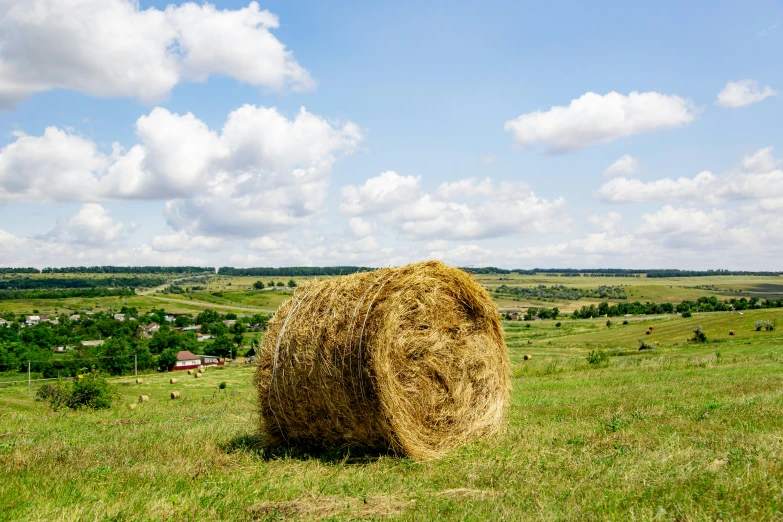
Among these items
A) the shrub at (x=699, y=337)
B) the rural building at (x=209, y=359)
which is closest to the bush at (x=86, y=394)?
the shrub at (x=699, y=337)

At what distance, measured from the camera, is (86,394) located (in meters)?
23.8

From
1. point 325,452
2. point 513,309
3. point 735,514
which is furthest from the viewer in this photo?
point 513,309

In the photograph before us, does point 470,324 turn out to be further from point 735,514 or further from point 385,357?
point 735,514

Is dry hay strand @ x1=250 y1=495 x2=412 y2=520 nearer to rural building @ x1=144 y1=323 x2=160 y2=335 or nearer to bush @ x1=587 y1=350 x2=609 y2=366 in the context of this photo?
bush @ x1=587 y1=350 x2=609 y2=366

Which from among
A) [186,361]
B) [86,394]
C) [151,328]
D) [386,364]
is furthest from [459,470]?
[151,328]

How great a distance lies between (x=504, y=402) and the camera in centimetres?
1162

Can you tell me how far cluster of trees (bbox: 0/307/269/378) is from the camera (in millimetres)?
69188

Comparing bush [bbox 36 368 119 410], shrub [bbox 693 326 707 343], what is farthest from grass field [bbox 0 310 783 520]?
shrub [bbox 693 326 707 343]

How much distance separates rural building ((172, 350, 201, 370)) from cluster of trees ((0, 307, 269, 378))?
3.19 feet

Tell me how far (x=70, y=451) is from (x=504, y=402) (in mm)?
7653

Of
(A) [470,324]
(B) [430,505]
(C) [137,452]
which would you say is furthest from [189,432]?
(B) [430,505]

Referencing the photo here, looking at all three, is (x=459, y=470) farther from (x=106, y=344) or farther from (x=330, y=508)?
(x=106, y=344)

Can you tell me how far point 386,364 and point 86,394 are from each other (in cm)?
1945

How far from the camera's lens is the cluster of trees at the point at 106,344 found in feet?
227
